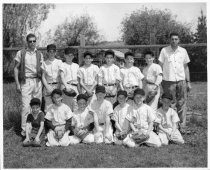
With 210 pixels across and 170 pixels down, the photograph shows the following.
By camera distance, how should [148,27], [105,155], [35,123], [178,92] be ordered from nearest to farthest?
1. [105,155]
2. [35,123]
3. [178,92]
4. [148,27]

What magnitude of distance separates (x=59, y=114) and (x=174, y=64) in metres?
2.48

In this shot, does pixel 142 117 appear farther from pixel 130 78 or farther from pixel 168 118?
pixel 130 78

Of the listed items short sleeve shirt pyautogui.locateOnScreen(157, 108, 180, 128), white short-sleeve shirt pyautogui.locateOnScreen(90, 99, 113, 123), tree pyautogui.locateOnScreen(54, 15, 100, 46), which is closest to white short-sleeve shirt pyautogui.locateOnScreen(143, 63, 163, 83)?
short sleeve shirt pyautogui.locateOnScreen(157, 108, 180, 128)

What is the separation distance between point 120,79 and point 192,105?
436cm

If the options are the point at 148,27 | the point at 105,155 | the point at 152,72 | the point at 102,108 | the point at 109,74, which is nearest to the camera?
the point at 105,155

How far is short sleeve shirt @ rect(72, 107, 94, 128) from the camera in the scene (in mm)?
6207

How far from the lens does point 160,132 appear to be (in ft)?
20.0

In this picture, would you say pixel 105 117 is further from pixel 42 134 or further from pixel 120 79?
pixel 42 134

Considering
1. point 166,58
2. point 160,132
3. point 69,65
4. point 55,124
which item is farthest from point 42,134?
point 166,58

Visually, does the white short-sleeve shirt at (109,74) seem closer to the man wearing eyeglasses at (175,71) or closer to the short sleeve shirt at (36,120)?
the man wearing eyeglasses at (175,71)

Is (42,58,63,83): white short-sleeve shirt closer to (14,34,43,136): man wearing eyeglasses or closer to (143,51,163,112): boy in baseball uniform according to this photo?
(14,34,43,136): man wearing eyeglasses

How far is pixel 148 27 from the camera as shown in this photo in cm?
1616

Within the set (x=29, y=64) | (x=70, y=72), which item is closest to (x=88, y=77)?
(x=70, y=72)

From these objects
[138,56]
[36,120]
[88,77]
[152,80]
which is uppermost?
[138,56]
